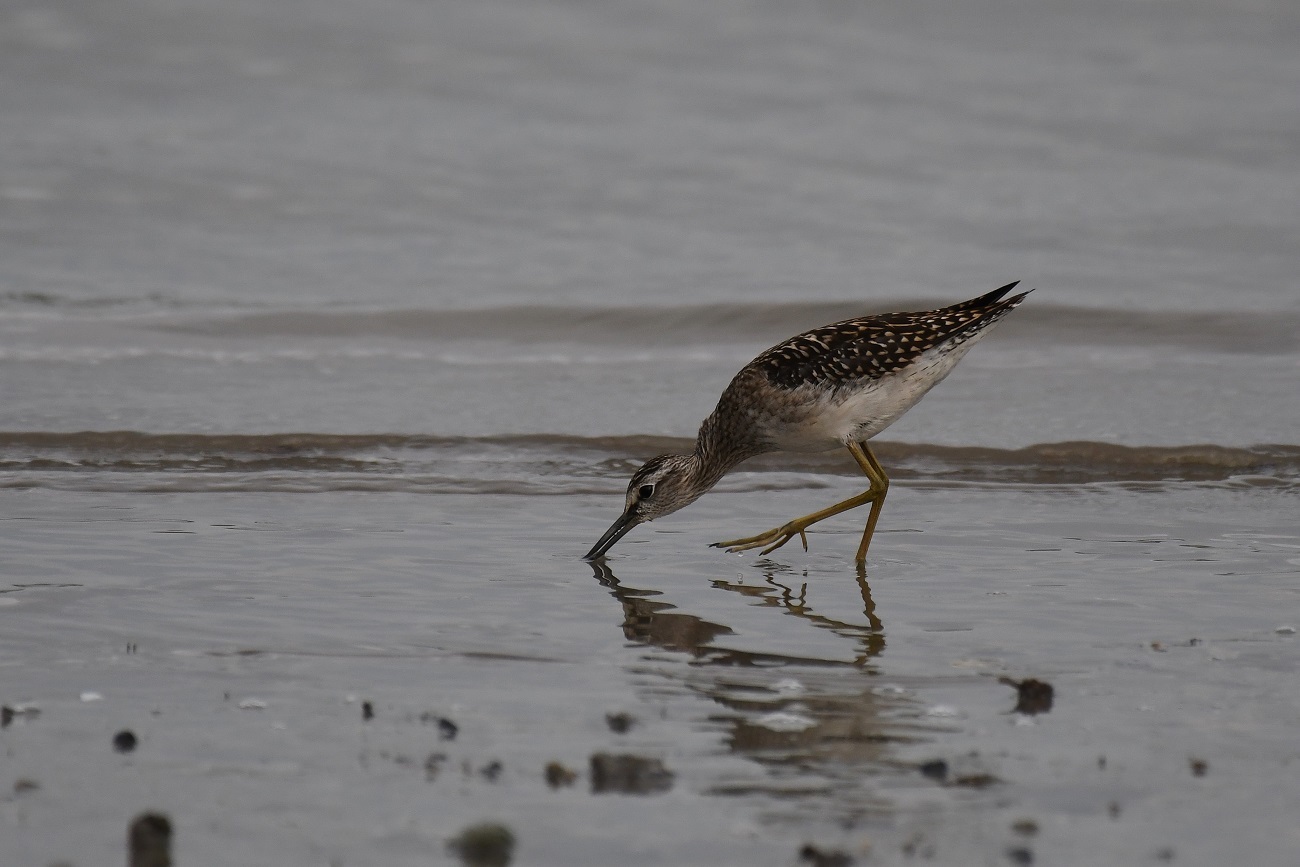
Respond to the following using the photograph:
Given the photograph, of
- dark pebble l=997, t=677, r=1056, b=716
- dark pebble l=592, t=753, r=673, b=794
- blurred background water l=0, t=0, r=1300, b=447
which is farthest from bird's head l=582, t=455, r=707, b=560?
dark pebble l=592, t=753, r=673, b=794

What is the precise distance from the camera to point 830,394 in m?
7.54

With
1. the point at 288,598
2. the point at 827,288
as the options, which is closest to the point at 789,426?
the point at 288,598

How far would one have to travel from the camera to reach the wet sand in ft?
12.8

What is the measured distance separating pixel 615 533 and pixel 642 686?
213 cm

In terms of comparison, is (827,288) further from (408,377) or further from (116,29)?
(116,29)

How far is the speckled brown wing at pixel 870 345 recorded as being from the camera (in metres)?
7.55

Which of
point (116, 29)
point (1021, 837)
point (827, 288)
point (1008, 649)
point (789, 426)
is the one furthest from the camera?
point (116, 29)

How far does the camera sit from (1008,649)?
550cm

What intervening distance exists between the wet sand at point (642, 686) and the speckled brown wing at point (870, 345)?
0.78 metres

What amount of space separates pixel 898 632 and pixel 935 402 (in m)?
5.10

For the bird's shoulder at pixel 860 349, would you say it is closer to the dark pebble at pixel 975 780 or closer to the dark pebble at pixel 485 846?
the dark pebble at pixel 975 780

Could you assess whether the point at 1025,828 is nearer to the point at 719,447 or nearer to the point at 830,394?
the point at 830,394

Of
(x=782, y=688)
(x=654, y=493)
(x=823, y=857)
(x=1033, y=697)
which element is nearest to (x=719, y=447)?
(x=654, y=493)

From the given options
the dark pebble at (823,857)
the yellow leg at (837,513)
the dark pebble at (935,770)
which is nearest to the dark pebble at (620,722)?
the dark pebble at (935,770)
